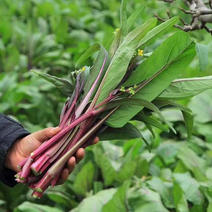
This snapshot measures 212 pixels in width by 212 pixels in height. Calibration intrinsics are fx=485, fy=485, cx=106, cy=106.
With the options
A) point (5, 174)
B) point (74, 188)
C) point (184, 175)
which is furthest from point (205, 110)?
point (5, 174)

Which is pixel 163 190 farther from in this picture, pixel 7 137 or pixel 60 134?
pixel 60 134

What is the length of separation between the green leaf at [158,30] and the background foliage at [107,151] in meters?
0.15

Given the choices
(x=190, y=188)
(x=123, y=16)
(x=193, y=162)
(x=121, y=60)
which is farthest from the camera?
(x=193, y=162)

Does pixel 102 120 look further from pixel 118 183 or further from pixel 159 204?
pixel 118 183

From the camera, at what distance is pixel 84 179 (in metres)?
3.20

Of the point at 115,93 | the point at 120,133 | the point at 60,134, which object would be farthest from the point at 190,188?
the point at 60,134

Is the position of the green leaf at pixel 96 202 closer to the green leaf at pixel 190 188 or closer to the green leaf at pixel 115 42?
the green leaf at pixel 190 188

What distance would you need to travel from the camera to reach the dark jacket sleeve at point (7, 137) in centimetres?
207

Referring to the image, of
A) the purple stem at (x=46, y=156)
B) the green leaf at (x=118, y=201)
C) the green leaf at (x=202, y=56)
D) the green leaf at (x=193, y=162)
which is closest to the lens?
the purple stem at (x=46, y=156)

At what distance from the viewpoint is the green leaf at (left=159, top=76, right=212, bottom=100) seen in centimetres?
192

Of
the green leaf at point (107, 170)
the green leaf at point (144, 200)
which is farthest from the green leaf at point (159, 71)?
the green leaf at point (107, 170)

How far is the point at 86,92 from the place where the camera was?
6.38 feet

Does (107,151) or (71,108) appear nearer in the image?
(71,108)

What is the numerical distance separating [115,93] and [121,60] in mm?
138
